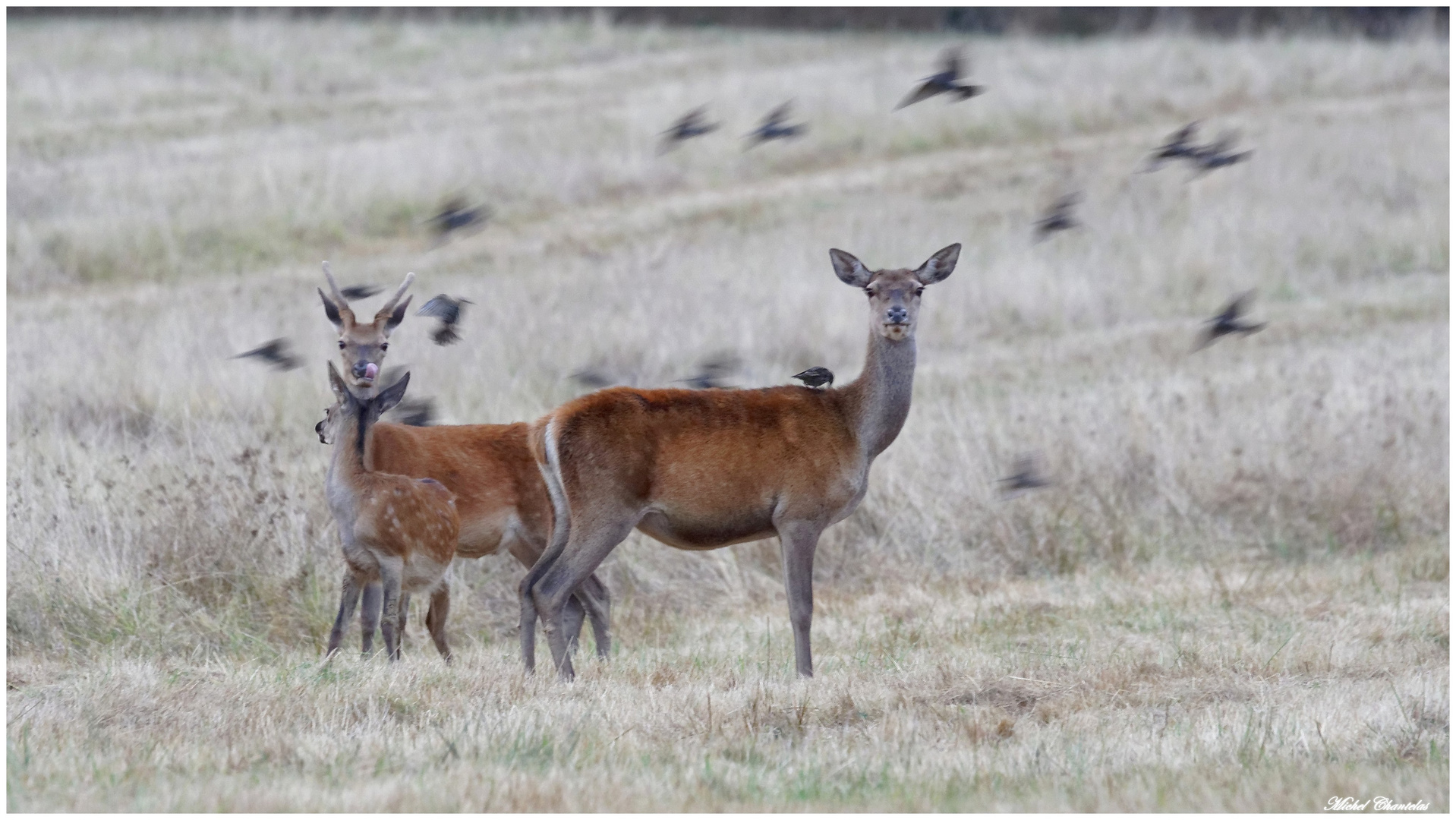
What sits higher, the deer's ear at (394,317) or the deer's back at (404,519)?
the deer's ear at (394,317)

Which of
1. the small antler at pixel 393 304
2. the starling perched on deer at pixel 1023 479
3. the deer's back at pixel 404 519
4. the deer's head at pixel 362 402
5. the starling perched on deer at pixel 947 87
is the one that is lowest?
the starling perched on deer at pixel 1023 479

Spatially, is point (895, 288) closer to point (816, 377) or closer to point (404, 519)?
point (816, 377)

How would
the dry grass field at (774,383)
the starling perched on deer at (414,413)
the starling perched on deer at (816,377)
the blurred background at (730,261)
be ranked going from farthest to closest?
1. the blurred background at (730,261)
2. the starling perched on deer at (414,413)
3. the starling perched on deer at (816,377)
4. the dry grass field at (774,383)

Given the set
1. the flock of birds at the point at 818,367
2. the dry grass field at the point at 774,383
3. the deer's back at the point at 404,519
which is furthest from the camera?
the flock of birds at the point at 818,367

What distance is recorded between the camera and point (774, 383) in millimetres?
14422

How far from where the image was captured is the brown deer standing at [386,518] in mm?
7410

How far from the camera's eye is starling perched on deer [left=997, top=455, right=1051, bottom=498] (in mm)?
10461

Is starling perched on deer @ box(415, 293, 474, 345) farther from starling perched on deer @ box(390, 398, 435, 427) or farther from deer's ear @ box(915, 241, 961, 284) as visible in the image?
deer's ear @ box(915, 241, 961, 284)

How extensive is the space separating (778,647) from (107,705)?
303cm

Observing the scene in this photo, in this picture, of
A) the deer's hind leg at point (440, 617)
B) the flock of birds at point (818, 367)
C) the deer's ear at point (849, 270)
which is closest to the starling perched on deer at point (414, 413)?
the flock of birds at point (818, 367)

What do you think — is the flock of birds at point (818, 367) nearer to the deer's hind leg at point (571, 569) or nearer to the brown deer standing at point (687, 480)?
the brown deer standing at point (687, 480)

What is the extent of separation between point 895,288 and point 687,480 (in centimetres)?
129

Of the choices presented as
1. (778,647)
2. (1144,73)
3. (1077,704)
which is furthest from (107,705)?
(1144,73)

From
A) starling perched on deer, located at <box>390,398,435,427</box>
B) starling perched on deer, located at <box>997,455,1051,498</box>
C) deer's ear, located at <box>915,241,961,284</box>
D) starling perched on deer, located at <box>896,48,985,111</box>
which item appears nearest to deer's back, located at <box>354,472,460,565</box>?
starling perched on deer, located at <box>390,398,435,427</box>
